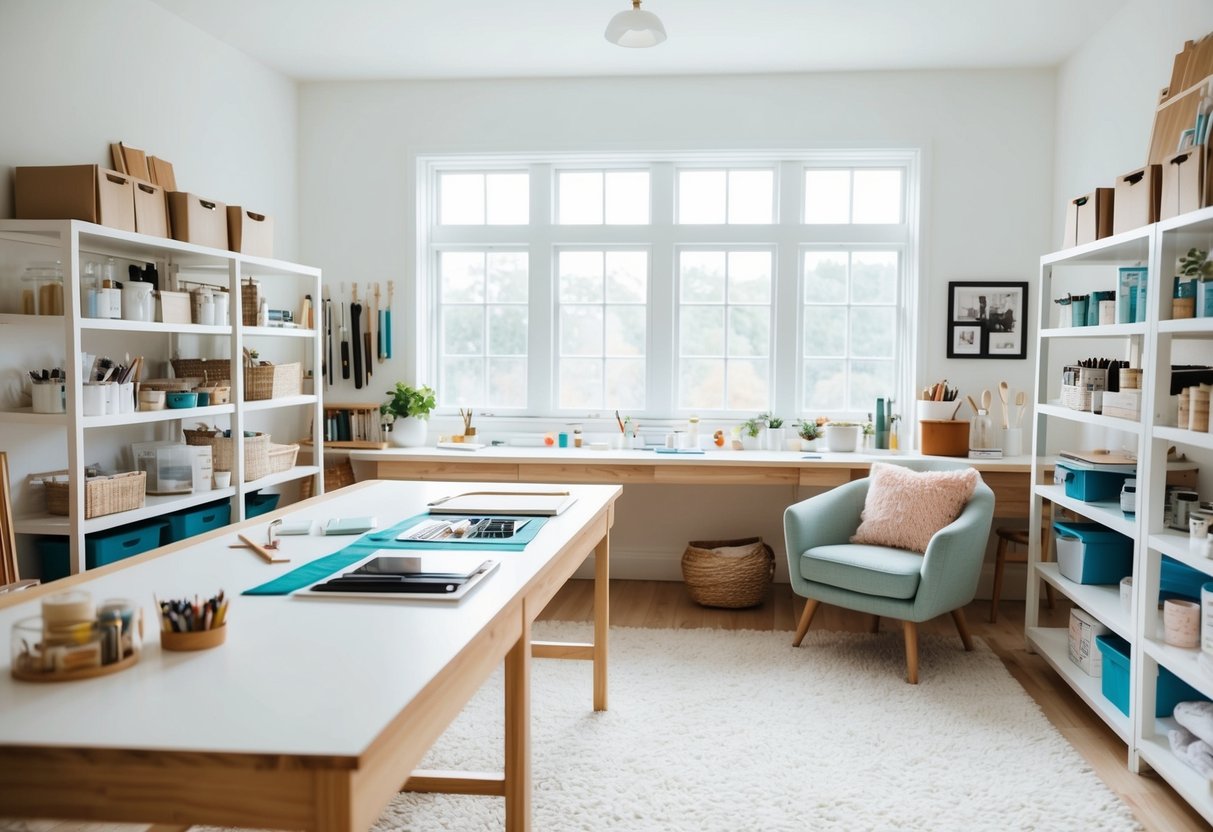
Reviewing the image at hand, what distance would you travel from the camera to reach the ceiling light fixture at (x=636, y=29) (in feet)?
10.2

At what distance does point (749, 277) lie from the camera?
17.1ft

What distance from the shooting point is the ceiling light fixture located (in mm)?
3109

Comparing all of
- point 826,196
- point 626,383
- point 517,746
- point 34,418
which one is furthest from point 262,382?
point 826,196

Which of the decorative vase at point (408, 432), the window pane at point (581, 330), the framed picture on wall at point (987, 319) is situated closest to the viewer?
the framed picture on wall at point (987, 319)

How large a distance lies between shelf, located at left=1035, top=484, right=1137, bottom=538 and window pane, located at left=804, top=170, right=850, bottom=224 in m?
2.07

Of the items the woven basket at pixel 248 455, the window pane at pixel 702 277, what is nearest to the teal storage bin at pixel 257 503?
the woven basket at pixel 248 455

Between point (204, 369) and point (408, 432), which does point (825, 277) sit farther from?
point (204, 369)

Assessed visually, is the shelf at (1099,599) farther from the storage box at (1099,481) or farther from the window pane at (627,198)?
the window pane at (627,198)

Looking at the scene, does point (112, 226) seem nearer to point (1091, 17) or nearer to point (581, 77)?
point (581, 77)

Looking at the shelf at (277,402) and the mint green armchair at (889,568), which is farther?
the shelf at (277,402)

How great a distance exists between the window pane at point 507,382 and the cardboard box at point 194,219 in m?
1.90

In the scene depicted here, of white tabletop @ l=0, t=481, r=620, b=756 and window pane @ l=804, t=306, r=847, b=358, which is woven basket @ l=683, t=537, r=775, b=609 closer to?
window pane @ l=804, t=306, r=847, b=358

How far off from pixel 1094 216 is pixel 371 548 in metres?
2.86

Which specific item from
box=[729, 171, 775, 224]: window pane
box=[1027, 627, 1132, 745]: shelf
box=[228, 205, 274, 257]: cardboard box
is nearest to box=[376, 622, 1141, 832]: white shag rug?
box=[1027, 627, 1132, 745]: shelf
